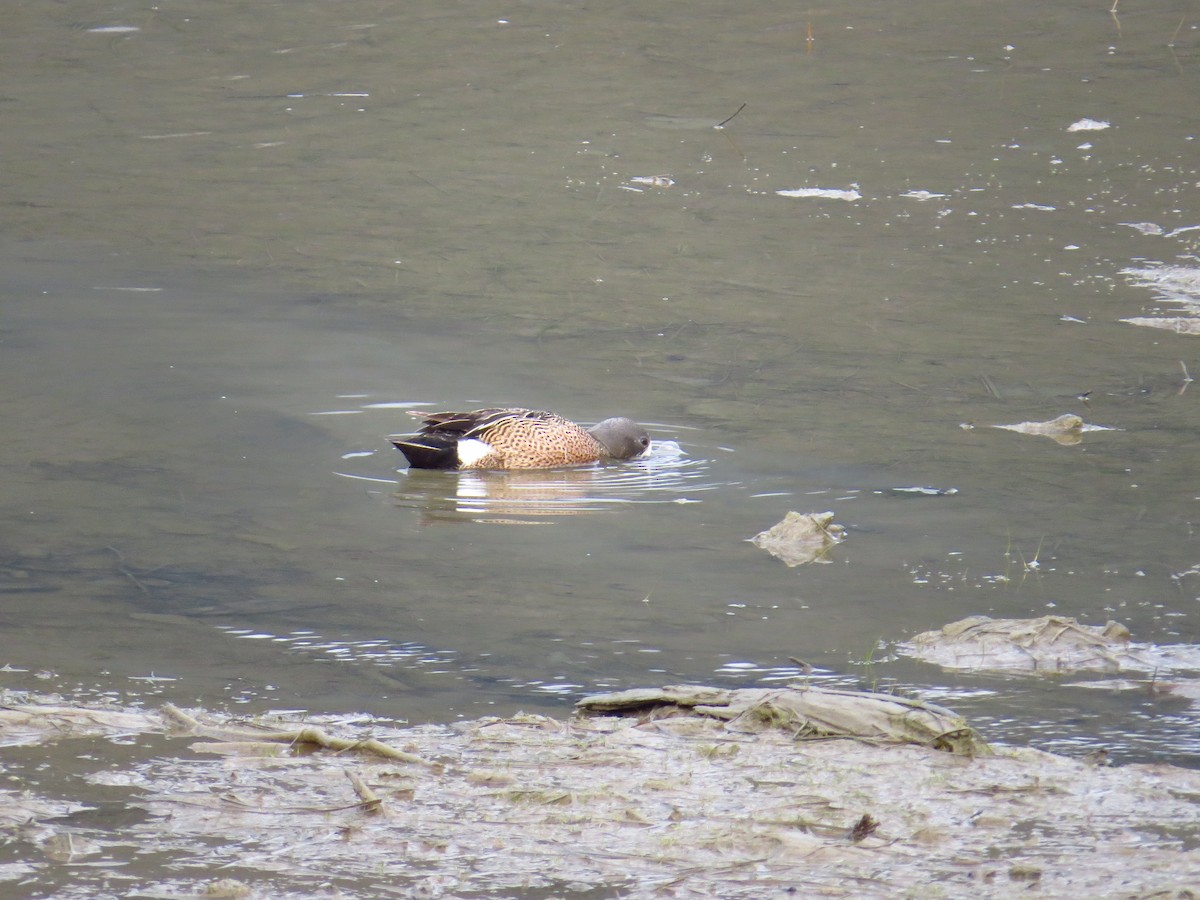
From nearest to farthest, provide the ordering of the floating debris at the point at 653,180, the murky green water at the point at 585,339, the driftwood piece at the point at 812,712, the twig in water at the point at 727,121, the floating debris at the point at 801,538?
1. the driftwood piece at the point at 812,712
2. the murky green water at the point at 585,339
3. the floating debris at the point at 801,538
4. the floating debris at the point at 653,180
5. the twig in water at the point at 727,121

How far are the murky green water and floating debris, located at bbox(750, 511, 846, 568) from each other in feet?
0.35

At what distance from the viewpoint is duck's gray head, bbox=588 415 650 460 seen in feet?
27.8

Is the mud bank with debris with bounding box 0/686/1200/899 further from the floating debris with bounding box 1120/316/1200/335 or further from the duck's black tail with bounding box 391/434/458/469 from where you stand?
the floating debris with bounding box 1120/316/1200/335

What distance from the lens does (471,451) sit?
8375 mm

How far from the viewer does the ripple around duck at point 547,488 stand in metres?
7.69

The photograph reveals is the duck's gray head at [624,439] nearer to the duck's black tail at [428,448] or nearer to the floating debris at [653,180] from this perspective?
the duck's black tail at [428,448]

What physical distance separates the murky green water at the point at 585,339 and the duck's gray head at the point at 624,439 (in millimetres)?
236

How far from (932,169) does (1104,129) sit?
1782mm

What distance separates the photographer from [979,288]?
11.8 m

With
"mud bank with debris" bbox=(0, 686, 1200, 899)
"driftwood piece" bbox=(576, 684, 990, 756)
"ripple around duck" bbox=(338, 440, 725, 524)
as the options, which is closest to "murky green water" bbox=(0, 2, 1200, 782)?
"ripple around duck" bbox=(338, 440, 725, 524)

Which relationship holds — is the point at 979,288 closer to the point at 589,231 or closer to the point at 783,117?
the point at 589,231

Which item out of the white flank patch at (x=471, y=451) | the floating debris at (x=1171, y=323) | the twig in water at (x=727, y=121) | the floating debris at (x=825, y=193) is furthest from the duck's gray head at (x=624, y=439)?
the twig in water at (x=727, y=121)

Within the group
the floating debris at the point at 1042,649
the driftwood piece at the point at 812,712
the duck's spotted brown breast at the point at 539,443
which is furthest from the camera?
the duck's spotted brown breast at the point at 539,443

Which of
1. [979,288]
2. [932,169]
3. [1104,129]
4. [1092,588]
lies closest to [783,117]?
[932,169]
